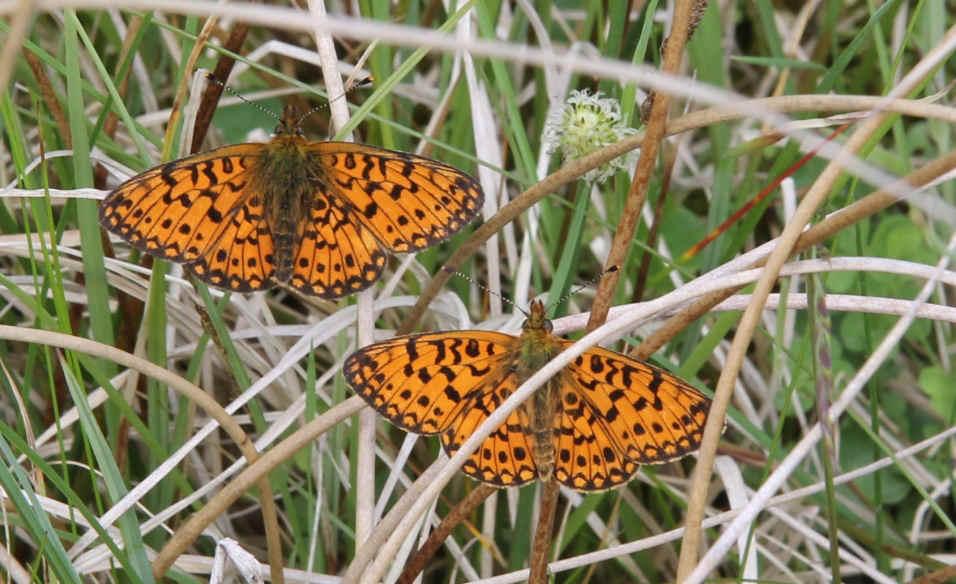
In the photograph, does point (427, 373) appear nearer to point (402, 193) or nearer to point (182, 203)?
point (402, 193)

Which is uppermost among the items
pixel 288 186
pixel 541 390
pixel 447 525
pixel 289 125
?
pixel 289 125

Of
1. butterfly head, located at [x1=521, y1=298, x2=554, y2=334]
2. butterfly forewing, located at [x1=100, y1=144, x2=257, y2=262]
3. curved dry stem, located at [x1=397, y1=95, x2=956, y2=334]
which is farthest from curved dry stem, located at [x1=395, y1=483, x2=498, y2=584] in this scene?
butterfly forewing, located at [x1=100, y1=144, x2=257, y2=262]

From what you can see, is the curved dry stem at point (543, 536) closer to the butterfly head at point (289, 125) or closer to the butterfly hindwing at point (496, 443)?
the butterfly hindwing at point (496, 443)

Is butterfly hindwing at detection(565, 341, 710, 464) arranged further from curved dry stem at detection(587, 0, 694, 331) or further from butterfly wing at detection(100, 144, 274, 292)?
butterfly wing at detection(100, 144, 274, 292)

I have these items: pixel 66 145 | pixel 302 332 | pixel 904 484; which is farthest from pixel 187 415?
pixel 904 484

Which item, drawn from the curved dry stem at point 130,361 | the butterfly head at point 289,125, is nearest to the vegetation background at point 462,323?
the curved dry stem at point 130,361

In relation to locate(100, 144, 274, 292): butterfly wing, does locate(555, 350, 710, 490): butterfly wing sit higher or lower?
lower

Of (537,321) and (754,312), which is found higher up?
(754,312)

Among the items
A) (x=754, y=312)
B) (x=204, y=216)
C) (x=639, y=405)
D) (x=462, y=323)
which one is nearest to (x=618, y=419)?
(x=639, y=405)
